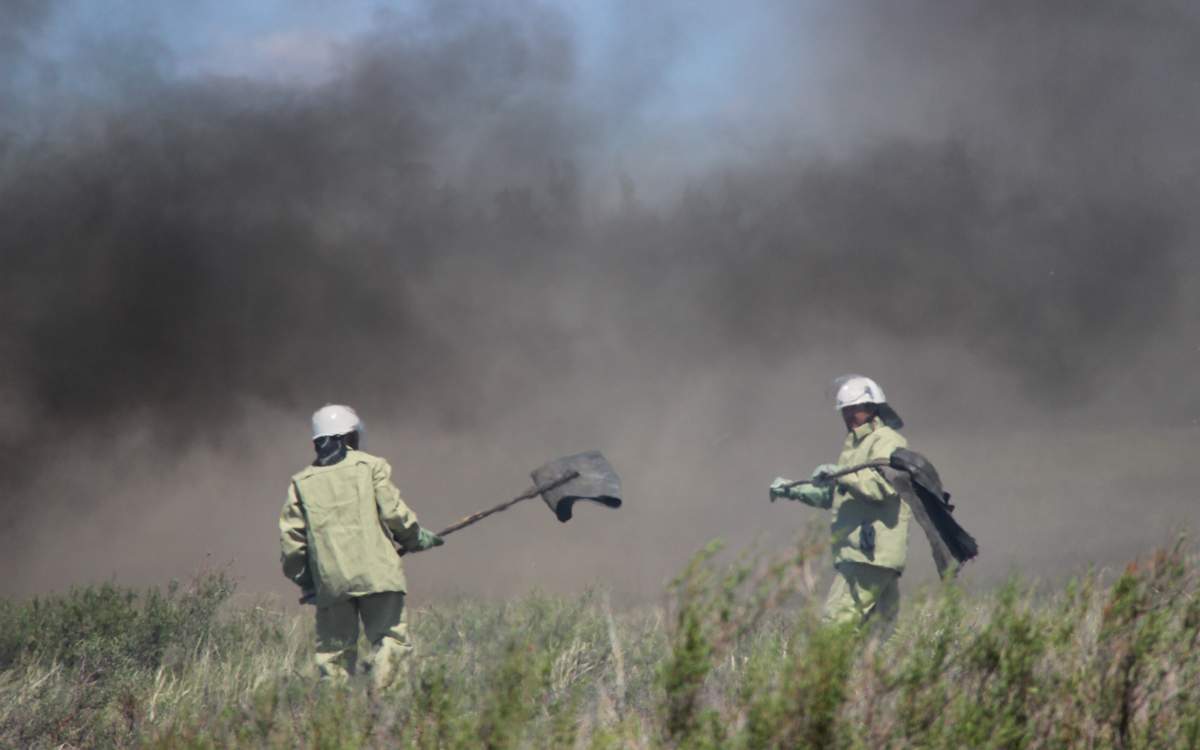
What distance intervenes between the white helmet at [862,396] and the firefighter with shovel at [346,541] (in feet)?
10.8

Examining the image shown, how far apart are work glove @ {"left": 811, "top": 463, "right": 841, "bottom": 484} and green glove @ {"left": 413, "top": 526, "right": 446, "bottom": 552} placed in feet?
9.31

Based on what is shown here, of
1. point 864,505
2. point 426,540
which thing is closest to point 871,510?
point 864,505

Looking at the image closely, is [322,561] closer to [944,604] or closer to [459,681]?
[459,681]

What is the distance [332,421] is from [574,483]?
1.74 metres

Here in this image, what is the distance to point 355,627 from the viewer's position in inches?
323

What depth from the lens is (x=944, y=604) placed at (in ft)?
18.6

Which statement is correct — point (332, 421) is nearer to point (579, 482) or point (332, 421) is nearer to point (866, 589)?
point (579, 482)

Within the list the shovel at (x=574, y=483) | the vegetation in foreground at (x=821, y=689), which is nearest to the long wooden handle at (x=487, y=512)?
the shovel at (x=574, y=483)

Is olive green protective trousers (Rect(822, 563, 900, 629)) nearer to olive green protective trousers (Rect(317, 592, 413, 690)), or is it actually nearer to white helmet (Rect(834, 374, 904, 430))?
white helmet (Rect(834, 374, 904, 430))

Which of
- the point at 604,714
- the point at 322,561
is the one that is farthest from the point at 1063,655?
the point at 322,561

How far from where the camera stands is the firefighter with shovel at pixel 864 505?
8.96 meters

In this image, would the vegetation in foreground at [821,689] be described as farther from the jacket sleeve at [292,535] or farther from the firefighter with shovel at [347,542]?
the jacket sleeve at [292,535]

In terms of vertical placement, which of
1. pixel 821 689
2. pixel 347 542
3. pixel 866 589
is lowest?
pixel 821 689

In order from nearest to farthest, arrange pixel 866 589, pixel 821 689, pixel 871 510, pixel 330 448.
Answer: pixel 821 689
pixel 330 448
pixel 866 589
pixel 871 510
